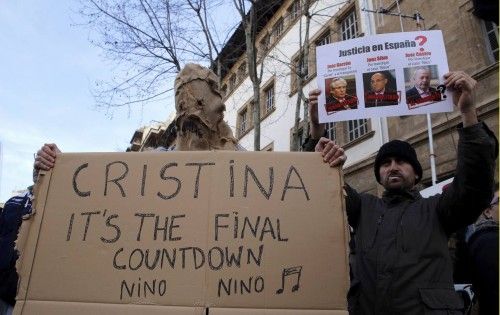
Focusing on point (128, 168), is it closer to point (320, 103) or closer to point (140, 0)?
point (320, 103)

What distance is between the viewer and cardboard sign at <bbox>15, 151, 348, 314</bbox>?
57.6 inches

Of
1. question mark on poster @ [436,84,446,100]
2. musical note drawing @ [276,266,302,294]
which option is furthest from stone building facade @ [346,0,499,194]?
musical note drawing @ [276,266,302,294]

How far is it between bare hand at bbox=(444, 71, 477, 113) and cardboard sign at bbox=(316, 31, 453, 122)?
0.23 metres

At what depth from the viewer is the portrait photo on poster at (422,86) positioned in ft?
7.23

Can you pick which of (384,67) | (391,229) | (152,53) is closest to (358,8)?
(152,53)

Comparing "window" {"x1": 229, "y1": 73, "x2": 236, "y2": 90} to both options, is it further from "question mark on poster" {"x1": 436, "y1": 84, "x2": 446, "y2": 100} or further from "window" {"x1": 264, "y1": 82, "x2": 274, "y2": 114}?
"question mark on poster" {"x1": 436, "y1": 84, "x2": 446, "y2": 100}

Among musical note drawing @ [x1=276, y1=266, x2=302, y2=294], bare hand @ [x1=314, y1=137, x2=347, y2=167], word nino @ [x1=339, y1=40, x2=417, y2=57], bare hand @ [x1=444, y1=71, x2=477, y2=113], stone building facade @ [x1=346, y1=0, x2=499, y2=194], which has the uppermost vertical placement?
stone building facade @ [x1=346, y1=0, x2=499, y2=194]

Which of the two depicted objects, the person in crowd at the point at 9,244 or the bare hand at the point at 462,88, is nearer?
the bare hand at the point at 462,88

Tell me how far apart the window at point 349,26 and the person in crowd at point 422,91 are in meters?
10.1

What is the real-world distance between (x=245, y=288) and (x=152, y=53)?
1068 cm

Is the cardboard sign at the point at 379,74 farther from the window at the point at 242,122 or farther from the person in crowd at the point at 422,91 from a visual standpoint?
the window at the point at 242,122

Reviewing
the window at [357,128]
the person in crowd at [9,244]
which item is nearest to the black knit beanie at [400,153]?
the person in crowd at [9,244]

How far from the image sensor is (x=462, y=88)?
6.40 ft

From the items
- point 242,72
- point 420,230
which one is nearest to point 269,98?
point 242,72
